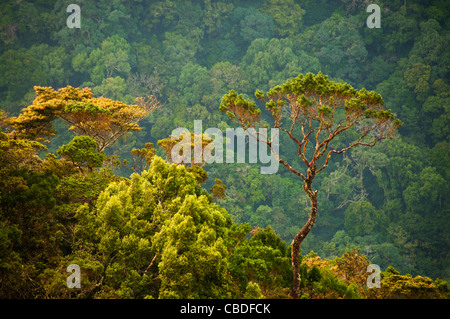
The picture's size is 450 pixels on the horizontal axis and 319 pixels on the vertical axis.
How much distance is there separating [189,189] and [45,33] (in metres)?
42.4

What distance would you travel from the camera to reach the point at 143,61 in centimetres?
5322

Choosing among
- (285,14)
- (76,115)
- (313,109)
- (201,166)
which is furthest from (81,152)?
(285,14)

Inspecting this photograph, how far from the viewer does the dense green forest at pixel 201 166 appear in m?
12.8

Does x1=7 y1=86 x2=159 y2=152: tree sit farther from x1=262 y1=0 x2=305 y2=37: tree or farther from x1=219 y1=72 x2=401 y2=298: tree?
x1=262 y1=0 x2=305 y2=37: tree

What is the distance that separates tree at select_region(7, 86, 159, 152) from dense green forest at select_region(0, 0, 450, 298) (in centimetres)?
7

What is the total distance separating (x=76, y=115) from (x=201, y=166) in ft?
21.1

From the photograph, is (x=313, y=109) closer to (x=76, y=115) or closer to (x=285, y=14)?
(x=76, y=115)

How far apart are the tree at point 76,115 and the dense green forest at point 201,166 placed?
74 millimetres

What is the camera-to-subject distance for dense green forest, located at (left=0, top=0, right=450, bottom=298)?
12773mm

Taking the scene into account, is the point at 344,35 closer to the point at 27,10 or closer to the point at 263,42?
the point at 263,42

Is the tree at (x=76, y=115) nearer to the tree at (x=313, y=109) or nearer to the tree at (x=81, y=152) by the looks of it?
the tree at (x=81, y=152)

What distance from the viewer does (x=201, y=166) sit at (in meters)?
23.0

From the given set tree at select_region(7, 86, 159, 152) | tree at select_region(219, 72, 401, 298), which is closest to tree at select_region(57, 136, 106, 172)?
tree at select_region(7, 86, 159, 152)
